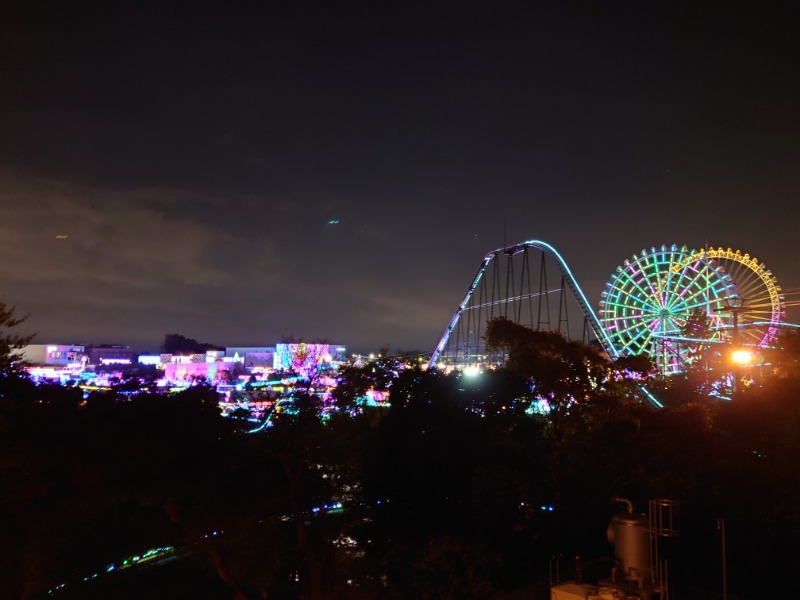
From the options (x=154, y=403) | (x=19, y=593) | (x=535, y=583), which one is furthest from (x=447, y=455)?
(x=19, y=593)

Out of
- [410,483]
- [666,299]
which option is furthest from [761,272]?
[410,483]

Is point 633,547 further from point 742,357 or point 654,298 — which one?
point 654,298

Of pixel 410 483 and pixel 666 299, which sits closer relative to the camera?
pixel 410 483

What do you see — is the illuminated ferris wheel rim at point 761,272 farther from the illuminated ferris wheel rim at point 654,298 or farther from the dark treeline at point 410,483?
the dark treeline at point 410,483

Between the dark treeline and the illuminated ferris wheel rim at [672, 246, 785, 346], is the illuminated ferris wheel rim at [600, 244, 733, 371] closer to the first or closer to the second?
the illuminated ferris wheel rim at [672, 246, 785, 346]

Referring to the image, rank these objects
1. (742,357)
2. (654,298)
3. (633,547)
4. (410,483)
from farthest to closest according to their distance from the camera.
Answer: (654,298)
(742,357)
(410,483)
(633,547)

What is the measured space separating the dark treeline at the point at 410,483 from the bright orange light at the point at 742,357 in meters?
1.57

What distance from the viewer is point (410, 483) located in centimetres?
1415

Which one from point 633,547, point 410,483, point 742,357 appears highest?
point 742,357

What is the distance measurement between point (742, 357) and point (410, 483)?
12186 mm

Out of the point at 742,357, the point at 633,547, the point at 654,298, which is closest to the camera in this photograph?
the point at 633,547

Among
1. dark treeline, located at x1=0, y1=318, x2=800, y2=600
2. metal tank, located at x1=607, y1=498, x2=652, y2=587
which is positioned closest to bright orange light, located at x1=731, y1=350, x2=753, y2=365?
dark treeline, located at x1=0, y1=318, x2=800, y2=600

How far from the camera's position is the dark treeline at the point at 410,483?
1172 cm

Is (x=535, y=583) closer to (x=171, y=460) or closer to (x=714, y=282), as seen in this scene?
(x=171, y=460)
